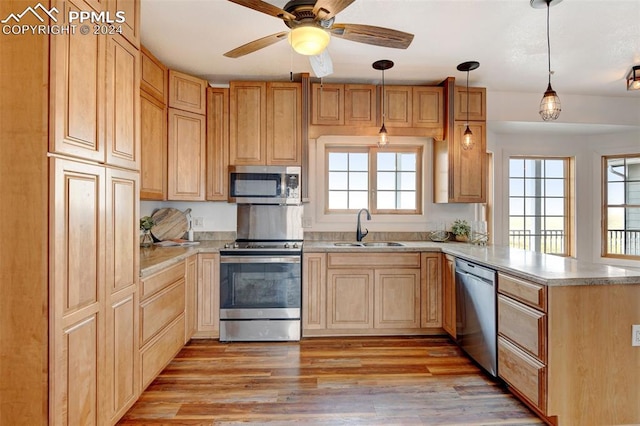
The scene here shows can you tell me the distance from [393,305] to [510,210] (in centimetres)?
223

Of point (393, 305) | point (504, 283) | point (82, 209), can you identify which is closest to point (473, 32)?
point (504, 283)

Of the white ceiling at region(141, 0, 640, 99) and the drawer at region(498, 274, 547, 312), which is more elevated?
the white ceiling at region(141, 0, 640, 99)

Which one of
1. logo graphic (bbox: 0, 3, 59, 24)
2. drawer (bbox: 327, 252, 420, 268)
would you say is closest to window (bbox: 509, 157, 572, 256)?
drawer (bbox: 327, 252, 420, 268)

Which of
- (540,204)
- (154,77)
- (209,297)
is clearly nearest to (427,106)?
(540,204)

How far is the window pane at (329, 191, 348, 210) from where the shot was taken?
12.3 ft

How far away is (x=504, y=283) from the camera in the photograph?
7.10ft

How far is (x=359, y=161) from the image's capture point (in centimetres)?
378

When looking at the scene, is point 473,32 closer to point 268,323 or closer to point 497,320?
point 497,320

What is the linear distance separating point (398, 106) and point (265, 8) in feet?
6.57

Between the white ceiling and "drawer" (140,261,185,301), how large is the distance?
5.86 feet

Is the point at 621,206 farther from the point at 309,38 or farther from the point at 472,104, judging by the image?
the point at 309,38

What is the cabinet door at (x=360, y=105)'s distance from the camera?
329 centimetres

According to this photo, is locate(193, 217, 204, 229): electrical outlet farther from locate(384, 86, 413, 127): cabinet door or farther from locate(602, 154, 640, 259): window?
locate(602, 154, 640, 259): window

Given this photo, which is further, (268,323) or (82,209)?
(268,323)
